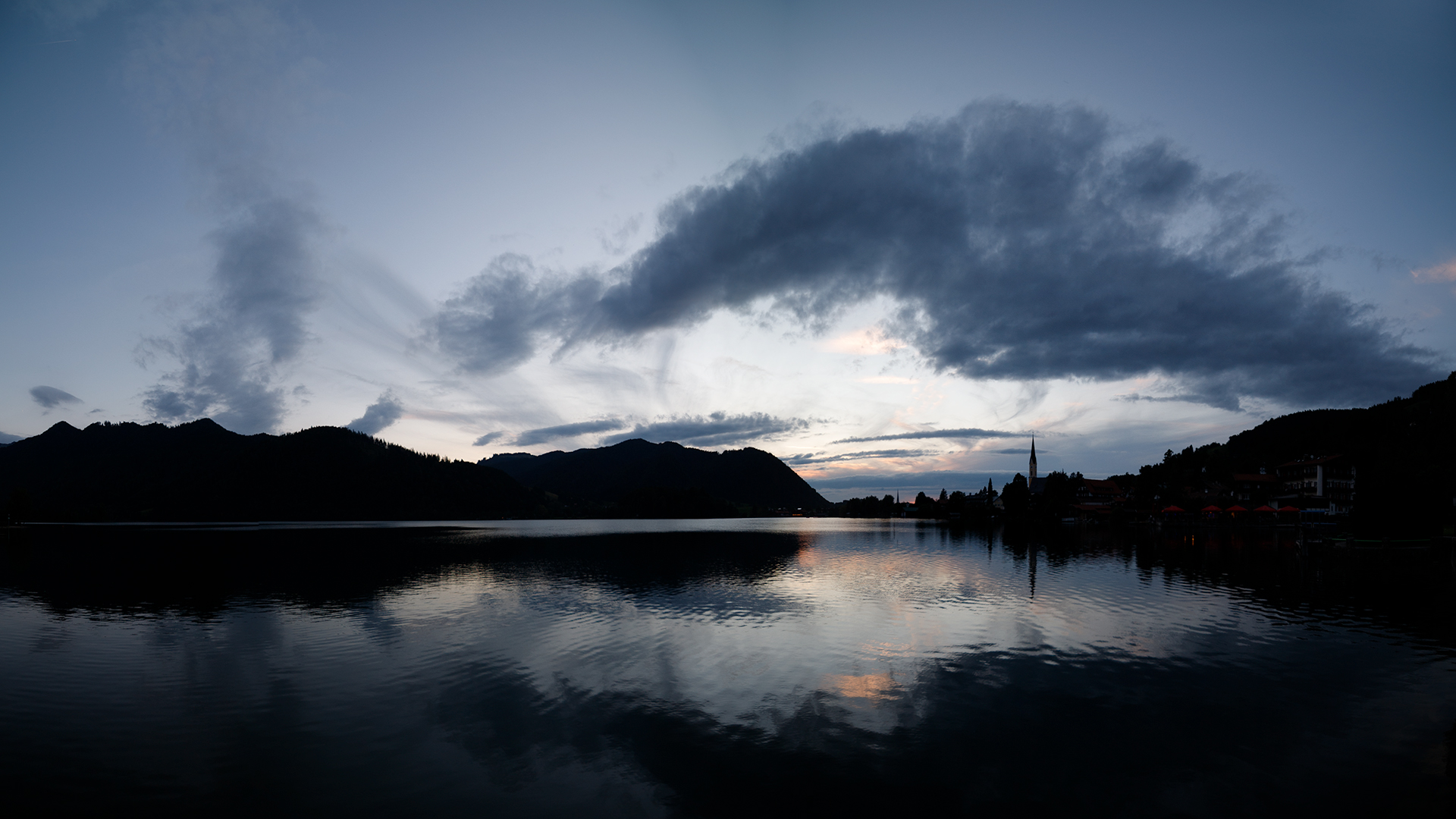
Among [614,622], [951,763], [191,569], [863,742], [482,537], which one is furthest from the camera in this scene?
[482,537]

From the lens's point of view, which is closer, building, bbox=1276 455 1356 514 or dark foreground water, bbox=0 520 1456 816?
dark foreground water, bbox=0 520 1456 816

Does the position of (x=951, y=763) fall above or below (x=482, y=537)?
above

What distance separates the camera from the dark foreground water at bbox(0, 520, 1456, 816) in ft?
53.0

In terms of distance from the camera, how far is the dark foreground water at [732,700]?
53.0 feet

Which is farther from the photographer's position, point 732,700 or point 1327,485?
point 1327,485

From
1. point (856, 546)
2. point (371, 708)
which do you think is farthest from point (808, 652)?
point (856, 546)

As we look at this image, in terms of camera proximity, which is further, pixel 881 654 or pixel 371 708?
pixel 881 654

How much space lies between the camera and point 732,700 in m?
23.7

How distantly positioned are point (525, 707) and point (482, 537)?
130 meters

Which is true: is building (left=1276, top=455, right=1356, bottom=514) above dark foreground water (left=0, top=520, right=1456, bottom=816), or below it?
above

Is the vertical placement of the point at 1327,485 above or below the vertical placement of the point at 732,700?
above

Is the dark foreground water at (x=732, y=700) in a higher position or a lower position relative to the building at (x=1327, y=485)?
lower

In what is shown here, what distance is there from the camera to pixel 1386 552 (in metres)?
80.8

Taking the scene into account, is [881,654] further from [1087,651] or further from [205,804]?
[205,804]
